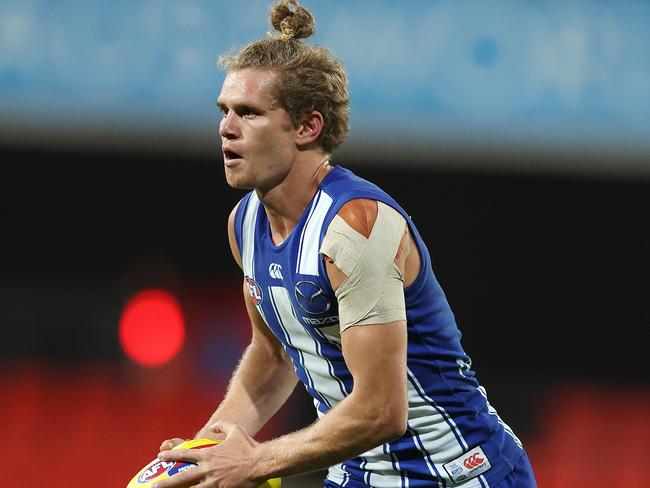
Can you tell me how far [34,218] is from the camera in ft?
38.5

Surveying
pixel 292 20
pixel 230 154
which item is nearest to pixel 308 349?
pixel 230 154

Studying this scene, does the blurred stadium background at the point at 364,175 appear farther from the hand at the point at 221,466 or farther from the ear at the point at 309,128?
the hand at the point at 221,466

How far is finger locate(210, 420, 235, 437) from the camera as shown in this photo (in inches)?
138

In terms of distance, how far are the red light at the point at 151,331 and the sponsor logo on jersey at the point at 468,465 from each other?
24.7ft

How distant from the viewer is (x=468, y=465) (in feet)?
11.9

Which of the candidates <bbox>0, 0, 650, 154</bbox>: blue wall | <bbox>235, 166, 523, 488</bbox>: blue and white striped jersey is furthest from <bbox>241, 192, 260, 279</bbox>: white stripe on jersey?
<bbox>0, 0, 650, 154</bbox>: blue wall

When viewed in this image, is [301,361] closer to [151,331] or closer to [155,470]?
[155,470]

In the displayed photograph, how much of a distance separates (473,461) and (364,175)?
693cm

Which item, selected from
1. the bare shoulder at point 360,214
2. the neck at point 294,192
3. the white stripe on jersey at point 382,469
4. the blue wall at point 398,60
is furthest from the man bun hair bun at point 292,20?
the blue wall at point 398,60

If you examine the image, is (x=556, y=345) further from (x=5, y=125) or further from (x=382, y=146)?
(x=5, y=125)

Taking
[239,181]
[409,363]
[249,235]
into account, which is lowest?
[409,363]

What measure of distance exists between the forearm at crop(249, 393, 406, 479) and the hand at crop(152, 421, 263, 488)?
34mm

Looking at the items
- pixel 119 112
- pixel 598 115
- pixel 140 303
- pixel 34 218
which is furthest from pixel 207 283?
pixel 598 115

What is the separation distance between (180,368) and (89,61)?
149 inches
